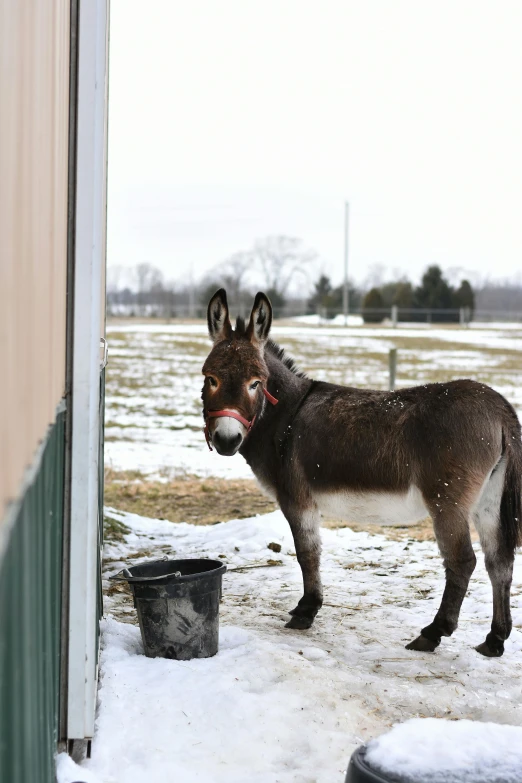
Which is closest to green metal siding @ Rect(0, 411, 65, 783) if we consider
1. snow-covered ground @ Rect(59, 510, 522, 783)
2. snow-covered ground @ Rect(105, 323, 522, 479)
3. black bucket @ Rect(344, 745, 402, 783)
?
snow-covered ground @ Rect(59, 510, 522, 783)

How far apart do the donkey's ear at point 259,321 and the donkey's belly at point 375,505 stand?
1.11 m

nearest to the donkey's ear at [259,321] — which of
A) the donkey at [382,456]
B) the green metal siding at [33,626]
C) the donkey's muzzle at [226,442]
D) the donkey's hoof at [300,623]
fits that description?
the donkey at [382,456]

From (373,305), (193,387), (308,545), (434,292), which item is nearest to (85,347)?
(308,545)

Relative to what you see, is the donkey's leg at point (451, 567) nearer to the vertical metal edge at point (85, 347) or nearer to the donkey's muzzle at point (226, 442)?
the donkey's muzzle at point (226, 442)

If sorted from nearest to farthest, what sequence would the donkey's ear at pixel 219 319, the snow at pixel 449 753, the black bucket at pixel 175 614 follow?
the snow at pixel 449 753 → the black bucket at pixel 175 614 → the donkey's ear at pixel 219 319

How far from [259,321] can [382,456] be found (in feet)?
3.92

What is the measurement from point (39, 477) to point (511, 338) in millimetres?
40560

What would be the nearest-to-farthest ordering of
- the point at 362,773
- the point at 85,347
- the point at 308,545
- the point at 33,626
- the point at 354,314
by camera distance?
the point at 33,626
the point at 362,773
the point at 85,347
the point at 308,545
the point at 354,314

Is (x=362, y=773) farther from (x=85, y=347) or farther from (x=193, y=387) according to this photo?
(x=193, y=387)

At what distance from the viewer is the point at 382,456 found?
4.99m

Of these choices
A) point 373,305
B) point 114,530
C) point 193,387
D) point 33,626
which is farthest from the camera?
point 373,305

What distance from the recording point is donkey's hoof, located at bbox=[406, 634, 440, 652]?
4852 millimetres

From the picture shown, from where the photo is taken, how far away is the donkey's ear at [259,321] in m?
5.21

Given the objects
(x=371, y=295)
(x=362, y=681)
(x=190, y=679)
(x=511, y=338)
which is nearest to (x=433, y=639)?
(x=362, y=681)
